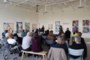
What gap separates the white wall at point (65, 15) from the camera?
10.7m

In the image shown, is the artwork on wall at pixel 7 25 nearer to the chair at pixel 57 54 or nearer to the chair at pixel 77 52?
the chair at pixel 57 54

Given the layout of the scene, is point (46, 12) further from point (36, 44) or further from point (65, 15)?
point (36, 44)

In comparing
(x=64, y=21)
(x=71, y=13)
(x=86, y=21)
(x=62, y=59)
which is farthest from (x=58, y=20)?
(x=62, y=59)

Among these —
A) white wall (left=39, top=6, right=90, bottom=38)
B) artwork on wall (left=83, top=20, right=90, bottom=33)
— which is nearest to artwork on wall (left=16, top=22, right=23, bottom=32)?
white wall (left=39, top=6, right=90, bottom=38)

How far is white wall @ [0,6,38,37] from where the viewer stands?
10.8 m

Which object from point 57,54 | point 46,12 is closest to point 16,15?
point 46,12

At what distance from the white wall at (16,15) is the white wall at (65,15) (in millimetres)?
947

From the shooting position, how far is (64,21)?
39.3ft

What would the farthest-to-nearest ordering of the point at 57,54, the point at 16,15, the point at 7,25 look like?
the point at 16,15 → the point at 7,25 → the point at 57,54

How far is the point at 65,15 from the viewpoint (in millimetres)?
11898

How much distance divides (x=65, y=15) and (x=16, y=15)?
149 inches

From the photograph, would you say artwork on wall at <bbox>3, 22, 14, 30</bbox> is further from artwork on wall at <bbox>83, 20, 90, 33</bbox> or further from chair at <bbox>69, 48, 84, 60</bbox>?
chair at <bbox>69, 48, 84, 60</bbox>

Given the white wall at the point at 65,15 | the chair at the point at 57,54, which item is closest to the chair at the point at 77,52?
the chair at the point at 57,54

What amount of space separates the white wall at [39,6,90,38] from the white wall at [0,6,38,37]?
947 millimetres
